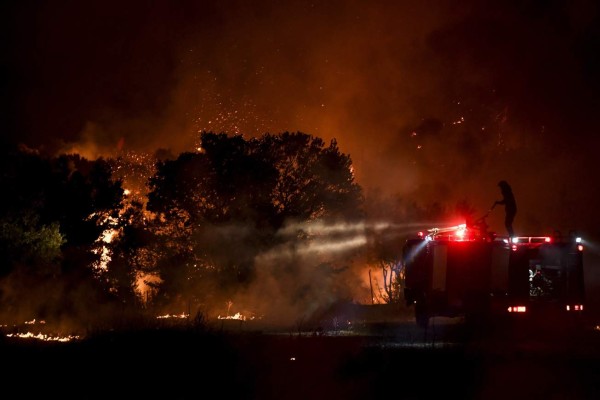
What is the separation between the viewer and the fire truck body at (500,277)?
19.1 m

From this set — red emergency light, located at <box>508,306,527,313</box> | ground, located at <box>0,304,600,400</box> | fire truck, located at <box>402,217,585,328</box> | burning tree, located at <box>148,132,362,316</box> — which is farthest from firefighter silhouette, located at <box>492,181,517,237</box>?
burning tree, located at <box>148,132,362,316</box>

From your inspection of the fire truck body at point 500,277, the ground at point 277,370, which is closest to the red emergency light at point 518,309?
the fire truck body at point 500,277

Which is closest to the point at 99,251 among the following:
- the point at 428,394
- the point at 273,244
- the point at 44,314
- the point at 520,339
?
the point at 44,314

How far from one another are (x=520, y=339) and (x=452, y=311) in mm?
2115

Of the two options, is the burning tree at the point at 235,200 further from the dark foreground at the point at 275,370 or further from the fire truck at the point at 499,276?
the dark foreground at the point at 275,370

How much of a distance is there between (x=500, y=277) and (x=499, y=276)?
0.12 ft

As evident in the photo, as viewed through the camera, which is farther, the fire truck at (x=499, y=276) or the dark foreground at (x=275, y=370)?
the fire truck at (x=499, y=276)

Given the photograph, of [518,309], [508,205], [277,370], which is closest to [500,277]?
[518,309]

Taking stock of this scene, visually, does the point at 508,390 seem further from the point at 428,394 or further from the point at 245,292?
Result: the point at 245,292

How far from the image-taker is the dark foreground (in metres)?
11.2

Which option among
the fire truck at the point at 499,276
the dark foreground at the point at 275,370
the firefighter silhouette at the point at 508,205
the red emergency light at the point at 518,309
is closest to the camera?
the dark foreground at the point at 275,370

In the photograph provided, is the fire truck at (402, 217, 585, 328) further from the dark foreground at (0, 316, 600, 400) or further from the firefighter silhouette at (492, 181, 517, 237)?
the dark foreground at (0, 316, 600, 400)

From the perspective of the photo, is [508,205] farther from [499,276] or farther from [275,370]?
[275,370]

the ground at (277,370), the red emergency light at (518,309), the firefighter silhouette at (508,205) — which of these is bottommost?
the ground at (277,370)
